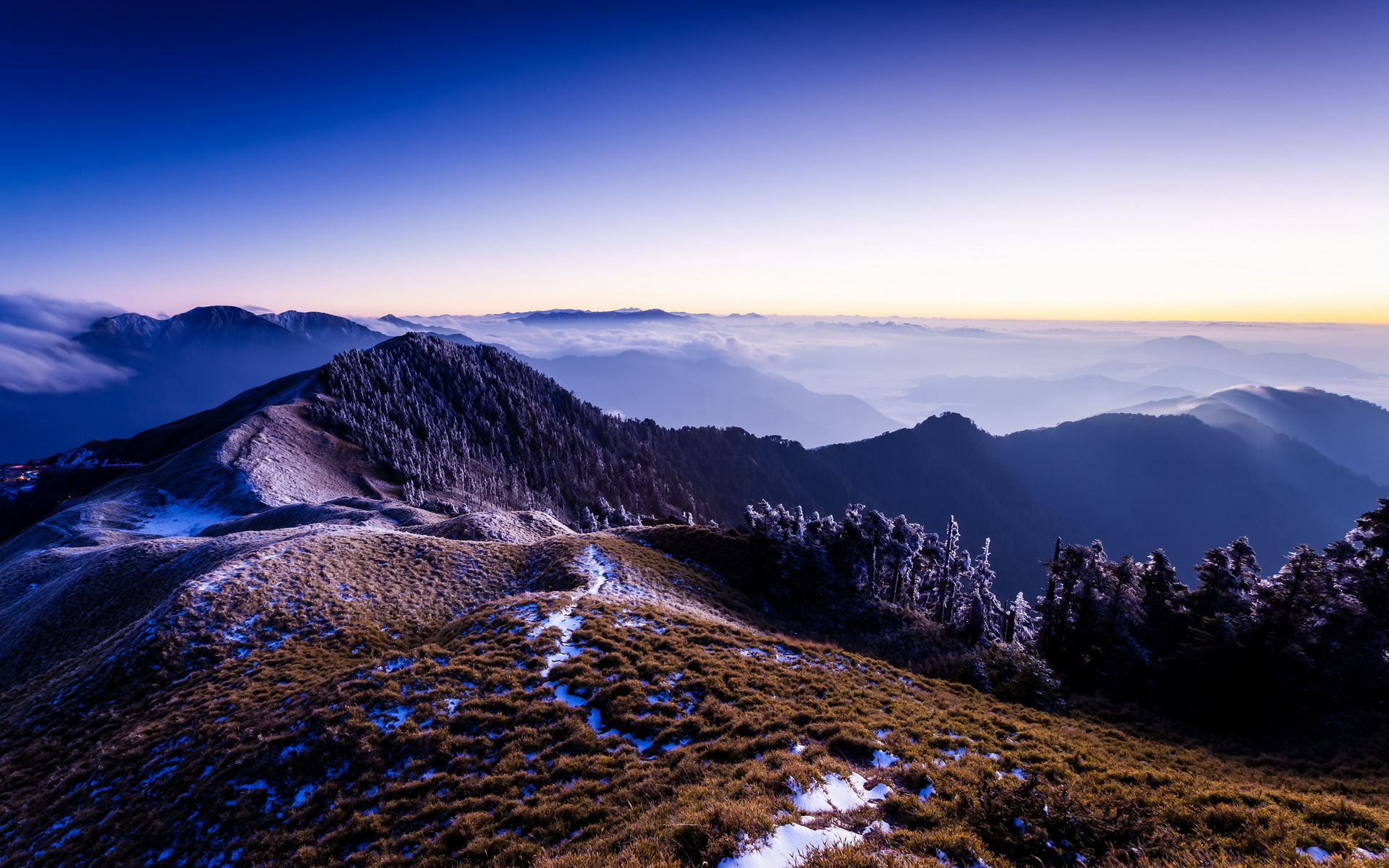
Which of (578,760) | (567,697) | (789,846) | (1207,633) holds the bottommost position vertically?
(1207,633)

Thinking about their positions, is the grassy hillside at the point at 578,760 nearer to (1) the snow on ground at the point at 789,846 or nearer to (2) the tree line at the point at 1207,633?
(1) the snow on ground at the point at 789,846

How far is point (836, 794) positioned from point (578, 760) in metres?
6.45

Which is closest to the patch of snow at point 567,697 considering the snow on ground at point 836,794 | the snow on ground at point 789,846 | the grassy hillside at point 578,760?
the grassy hillside at point 578,760

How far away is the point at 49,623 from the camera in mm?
31812

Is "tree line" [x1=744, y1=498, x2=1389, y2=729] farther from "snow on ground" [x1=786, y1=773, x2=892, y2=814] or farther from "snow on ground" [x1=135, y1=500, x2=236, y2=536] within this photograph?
"snow on ground" [x1=135, y1=500, x2=236, y2=536]

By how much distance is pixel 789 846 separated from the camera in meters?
8.40

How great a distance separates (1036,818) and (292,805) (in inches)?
Result: 666

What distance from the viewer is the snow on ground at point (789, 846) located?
26.2ft

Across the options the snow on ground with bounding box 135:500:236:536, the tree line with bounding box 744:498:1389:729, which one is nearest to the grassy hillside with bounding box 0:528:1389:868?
the tree line with bounding box 744:498:1389:729

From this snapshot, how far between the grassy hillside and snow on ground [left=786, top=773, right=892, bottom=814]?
61mm

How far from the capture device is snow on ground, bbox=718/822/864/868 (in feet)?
26.2

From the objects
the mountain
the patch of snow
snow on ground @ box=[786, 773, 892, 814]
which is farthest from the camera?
the patch of snow

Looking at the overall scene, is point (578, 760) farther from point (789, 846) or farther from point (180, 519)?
point (180, 519)

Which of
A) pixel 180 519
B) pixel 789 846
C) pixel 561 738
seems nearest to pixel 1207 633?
pixel 789 846
